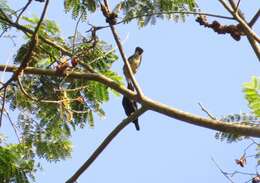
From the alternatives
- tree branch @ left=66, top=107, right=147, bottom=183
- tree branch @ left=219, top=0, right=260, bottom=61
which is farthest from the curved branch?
tree branch @ left=219, top=0, right=260, bottom=61

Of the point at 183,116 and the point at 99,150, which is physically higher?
the point at 99,150

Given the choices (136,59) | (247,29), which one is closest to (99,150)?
(247,29)

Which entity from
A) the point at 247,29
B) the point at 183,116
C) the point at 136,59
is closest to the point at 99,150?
the point at 183,116

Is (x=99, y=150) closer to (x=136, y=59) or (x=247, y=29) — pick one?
(x=247, y=29)

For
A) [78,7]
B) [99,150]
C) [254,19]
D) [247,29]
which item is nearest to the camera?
[247,29]

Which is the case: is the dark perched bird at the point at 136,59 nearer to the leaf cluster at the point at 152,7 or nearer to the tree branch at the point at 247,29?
the leaf cluster at the point at 152,7

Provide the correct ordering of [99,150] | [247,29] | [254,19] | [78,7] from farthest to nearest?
[78,7] < [99,150] < [254,19] < [247,29]

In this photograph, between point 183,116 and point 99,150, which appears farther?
point 99,150

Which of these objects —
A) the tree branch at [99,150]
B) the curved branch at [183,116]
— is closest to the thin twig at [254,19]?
the curved branch at [183,116]

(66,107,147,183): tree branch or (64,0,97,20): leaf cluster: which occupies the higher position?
(64,0,97,20): leaf cluster

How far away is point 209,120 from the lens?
14.8ft

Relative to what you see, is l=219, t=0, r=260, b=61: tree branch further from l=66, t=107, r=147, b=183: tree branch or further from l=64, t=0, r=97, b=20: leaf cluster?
l=64, t=0, r=97, b=20: leaf cluster

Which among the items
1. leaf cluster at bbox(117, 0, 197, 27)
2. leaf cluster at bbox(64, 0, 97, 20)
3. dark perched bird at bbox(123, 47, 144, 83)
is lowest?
dark perched bird at bbox(123, 47, 144, 83)


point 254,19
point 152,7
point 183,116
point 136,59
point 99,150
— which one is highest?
point 152,7
